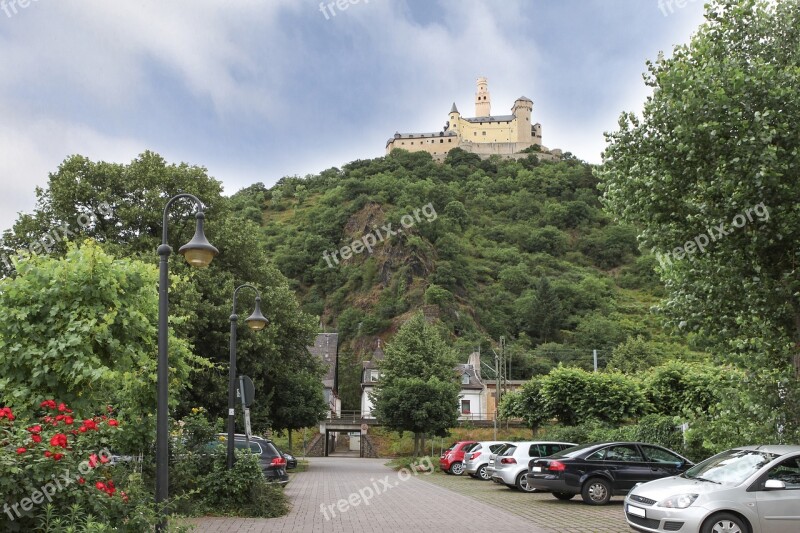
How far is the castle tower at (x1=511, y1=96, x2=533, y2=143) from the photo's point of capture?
168875mm

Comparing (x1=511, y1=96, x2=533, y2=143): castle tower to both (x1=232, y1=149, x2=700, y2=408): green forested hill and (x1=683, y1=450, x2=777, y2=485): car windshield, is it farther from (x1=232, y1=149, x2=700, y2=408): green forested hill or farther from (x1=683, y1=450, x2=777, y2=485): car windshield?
(x1=683, y1=450, x2=777, y2=485): car windshield

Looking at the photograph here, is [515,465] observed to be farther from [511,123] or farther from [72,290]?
[511,123]

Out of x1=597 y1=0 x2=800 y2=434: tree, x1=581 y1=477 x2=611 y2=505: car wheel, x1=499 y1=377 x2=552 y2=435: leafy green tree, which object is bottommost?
x1=581 y1=477 x2=611 y2=505: car wheel

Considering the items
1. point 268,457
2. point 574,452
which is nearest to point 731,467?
point 574,452

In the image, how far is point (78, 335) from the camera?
12.0m

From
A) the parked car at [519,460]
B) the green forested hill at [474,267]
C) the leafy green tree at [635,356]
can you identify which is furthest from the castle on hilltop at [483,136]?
the parked car at [519,460]

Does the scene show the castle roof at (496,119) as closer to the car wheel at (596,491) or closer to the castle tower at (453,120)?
the castle tower at (453,120)

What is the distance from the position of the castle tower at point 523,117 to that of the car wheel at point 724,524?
162523 millimetres

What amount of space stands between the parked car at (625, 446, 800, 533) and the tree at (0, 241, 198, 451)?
26.1ft

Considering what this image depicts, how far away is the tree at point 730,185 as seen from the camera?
37.9ft

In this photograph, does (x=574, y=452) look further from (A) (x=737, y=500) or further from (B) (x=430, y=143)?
(B) (x=430, y=143)

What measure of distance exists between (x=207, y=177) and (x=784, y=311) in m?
23.9

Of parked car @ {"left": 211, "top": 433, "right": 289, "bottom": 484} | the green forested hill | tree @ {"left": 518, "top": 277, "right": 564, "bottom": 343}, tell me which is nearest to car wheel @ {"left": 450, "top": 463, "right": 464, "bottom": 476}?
parked car @ {"left": 211, "top": 433, "right": 289, "bottom": 484}

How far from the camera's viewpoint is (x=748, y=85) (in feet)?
38.2
